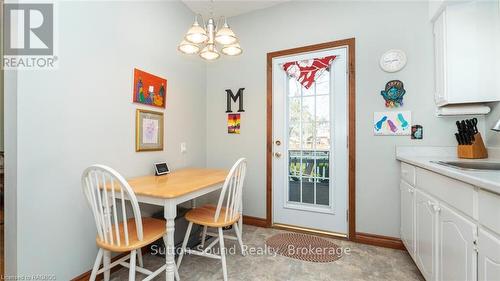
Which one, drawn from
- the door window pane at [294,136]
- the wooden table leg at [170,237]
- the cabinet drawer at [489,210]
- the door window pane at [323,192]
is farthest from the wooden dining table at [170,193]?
the cabinet drawer at [489,210]

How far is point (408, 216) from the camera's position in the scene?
1943mm

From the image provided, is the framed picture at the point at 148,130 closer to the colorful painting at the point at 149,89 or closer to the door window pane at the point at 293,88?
the colorful painting at the point at 149,89

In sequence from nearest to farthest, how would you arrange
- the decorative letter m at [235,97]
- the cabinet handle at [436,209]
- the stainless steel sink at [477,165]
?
the cabinet handle at [436,209] < the stainless steel sink at [477,165] < the decorative letter m at [235,97]

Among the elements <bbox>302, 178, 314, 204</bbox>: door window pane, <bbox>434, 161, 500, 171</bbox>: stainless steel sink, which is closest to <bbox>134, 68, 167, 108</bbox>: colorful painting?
<bbox>302, 178, 314, 204</bbox>: door window pane

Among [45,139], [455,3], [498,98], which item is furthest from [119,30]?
[498,98]

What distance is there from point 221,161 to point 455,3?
9.05 ft

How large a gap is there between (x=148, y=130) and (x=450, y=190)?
2341 millimetres

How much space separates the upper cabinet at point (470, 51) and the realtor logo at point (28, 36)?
9.67 ft

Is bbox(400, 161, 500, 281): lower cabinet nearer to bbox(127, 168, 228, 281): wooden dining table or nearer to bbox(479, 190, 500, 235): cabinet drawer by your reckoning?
bbox(479, 190, 500, 235): cabinet drawer

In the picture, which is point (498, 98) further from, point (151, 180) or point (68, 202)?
point (68, 202)

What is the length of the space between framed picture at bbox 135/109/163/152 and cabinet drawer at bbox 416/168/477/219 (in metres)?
2.30

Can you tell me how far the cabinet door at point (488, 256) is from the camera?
89 centimetres

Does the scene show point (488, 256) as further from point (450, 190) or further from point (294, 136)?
point (294, 136)

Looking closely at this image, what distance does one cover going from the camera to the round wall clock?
A: 87.8 inches
